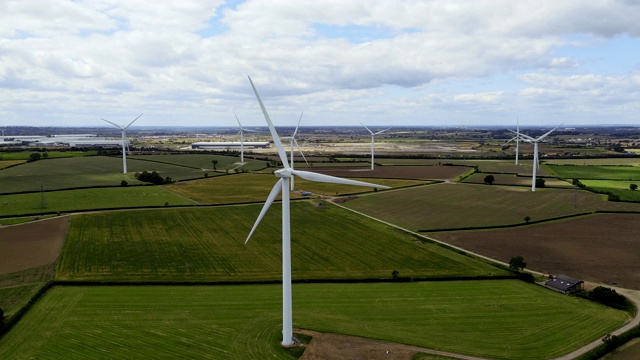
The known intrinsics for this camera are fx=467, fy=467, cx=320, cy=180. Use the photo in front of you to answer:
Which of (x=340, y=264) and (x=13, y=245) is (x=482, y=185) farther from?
(x=13, y=245)

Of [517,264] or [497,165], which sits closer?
[517,264]

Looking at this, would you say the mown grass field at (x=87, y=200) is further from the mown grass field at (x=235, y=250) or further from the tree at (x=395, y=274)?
the tree at (x=395, y=274)

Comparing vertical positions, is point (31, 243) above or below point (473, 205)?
below

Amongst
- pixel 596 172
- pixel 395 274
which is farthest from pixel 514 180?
pixel 395 274

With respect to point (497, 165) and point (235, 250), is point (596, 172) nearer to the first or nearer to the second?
point (497, 165)

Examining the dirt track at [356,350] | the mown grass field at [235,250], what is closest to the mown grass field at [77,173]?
the mown grass field at [235,250]
